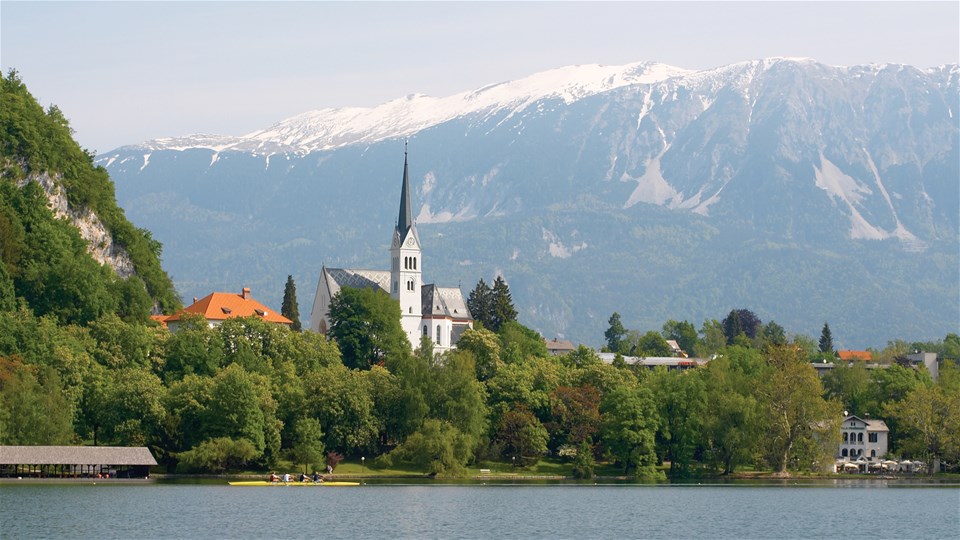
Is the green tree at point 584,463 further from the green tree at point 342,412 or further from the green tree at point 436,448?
the green tree at point 342,412

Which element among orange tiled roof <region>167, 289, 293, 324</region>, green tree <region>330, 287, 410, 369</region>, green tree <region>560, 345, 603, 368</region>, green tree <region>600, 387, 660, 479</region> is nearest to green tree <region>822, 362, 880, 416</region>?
green tree <region>560, 345, 603, 368</region>

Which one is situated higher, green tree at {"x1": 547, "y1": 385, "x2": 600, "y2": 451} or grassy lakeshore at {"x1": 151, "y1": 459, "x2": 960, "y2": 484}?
green tree at {"x1": 547, "y1": 385, "x2": 600, "y2": 451}

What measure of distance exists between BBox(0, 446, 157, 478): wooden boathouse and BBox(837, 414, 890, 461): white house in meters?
74.0

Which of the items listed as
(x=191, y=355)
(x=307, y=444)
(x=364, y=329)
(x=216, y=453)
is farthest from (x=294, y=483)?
(x=364, y=329)

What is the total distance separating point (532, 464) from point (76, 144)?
194ft

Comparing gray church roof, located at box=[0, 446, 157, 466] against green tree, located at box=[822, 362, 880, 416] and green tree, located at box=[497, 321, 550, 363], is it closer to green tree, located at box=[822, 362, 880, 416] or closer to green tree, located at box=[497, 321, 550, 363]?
green tree, located at box=[497, 321, 550, 363]

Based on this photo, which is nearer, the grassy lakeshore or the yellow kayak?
the yellow kayak

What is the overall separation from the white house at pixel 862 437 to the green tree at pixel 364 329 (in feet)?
144

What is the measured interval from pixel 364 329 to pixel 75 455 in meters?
58.3

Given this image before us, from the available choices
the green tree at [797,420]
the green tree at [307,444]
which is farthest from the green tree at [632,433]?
the green tree at [307,444]

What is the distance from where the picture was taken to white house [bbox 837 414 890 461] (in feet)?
531

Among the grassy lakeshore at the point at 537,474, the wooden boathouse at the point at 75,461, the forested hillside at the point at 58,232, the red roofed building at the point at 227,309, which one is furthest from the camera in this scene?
the red roofed building at the point at 227,309

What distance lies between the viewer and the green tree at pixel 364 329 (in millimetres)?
165750

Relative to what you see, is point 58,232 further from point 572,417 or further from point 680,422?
point 680,422
